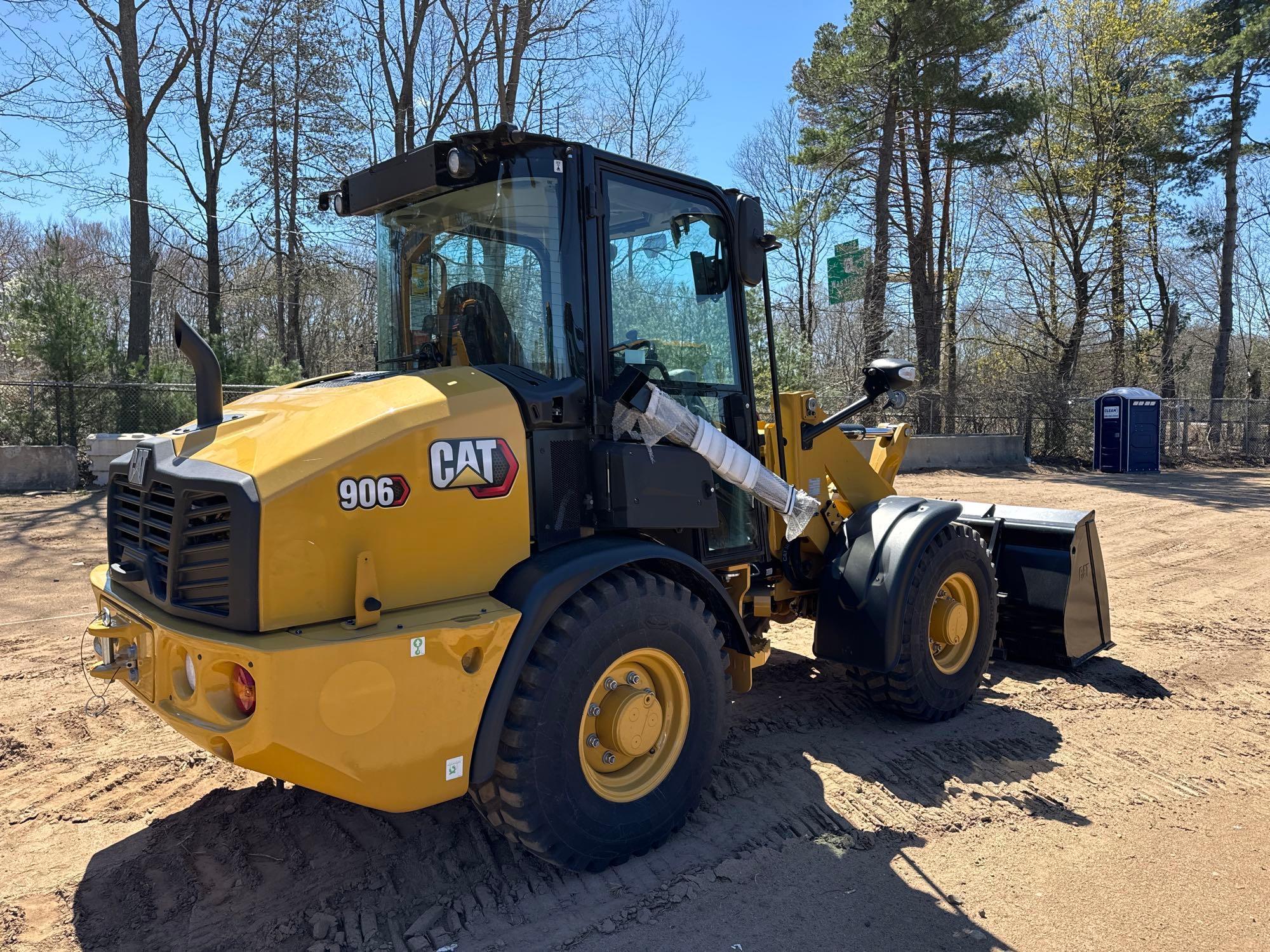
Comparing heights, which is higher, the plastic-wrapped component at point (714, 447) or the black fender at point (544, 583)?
the plastic-wrapped component at point (714, 447)

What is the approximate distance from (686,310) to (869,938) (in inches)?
101

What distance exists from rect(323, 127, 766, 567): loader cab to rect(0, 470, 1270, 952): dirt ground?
1.22m

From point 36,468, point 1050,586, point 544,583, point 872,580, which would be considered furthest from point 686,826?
point 36,468

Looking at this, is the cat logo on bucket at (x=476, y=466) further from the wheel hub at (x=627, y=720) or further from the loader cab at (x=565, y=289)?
the wheel hub at (x=627, y=720)

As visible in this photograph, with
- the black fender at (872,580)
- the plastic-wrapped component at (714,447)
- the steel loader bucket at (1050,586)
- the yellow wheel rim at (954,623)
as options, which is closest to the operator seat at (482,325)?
the plastic-wrapped component at (714,447)

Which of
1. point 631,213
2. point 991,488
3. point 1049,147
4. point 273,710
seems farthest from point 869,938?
point 1049,147

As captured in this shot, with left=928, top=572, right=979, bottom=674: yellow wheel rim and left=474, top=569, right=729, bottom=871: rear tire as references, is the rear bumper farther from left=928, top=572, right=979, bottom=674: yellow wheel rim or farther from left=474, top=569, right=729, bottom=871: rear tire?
left=928, top=572, right=979, bottom=674: yellow wheel rim

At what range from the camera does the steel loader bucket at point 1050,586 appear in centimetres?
560

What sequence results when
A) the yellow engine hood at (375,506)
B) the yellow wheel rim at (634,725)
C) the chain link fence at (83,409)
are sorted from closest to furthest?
1. the yellow engine hood at (375,506)
2. the yellow wheel rim at (634,725)
3. the chain link fence at (83,409)

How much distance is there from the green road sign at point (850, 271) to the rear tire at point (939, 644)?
18324mm

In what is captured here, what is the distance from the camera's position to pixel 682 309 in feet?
12.9

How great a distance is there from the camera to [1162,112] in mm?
24547

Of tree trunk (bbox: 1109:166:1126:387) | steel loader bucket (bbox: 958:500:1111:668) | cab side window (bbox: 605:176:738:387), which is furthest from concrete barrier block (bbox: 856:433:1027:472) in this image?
cab side window (bbox: 605:176:738:387)

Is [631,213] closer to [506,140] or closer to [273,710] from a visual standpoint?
[506,140]
